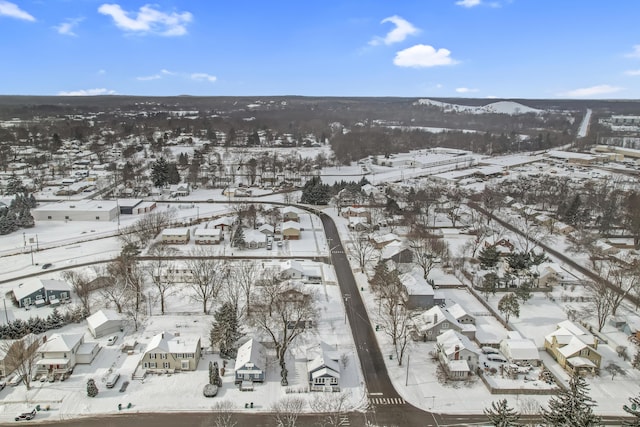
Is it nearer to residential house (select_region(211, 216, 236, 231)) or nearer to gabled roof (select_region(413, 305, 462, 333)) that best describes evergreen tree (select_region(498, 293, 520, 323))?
gabled roof (select_region(413, 305, 462, 333))

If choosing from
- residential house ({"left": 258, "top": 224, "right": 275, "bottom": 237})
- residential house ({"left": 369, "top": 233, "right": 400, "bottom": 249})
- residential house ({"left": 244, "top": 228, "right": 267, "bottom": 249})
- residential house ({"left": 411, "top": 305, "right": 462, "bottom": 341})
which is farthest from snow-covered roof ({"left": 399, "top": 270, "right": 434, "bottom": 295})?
residential house ({"left": 258, "top": 224, "right": 275, "bottom": 237})

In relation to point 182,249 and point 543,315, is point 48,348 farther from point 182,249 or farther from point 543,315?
point 543,315

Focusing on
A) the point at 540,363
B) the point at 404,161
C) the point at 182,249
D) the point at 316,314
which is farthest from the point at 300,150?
the point at 540,363

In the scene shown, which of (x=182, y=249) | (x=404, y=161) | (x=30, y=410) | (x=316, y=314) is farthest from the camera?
(x=404, y=161)

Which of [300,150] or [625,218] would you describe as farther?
[300,150]

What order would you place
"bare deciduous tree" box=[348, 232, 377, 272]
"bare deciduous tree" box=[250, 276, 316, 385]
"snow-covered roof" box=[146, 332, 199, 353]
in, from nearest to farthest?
"snow-covered roof" box=[146, 332, 199, 353]
"bare deciduous tree" box=[250, 276, 316, 385]
"bare deciduous tree" box=[348, 232, 377, 272]

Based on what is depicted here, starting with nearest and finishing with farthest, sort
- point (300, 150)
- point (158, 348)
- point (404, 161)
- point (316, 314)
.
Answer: point (158, 348)
point (316, 314)
point (404, 161)
point (300, 150)
